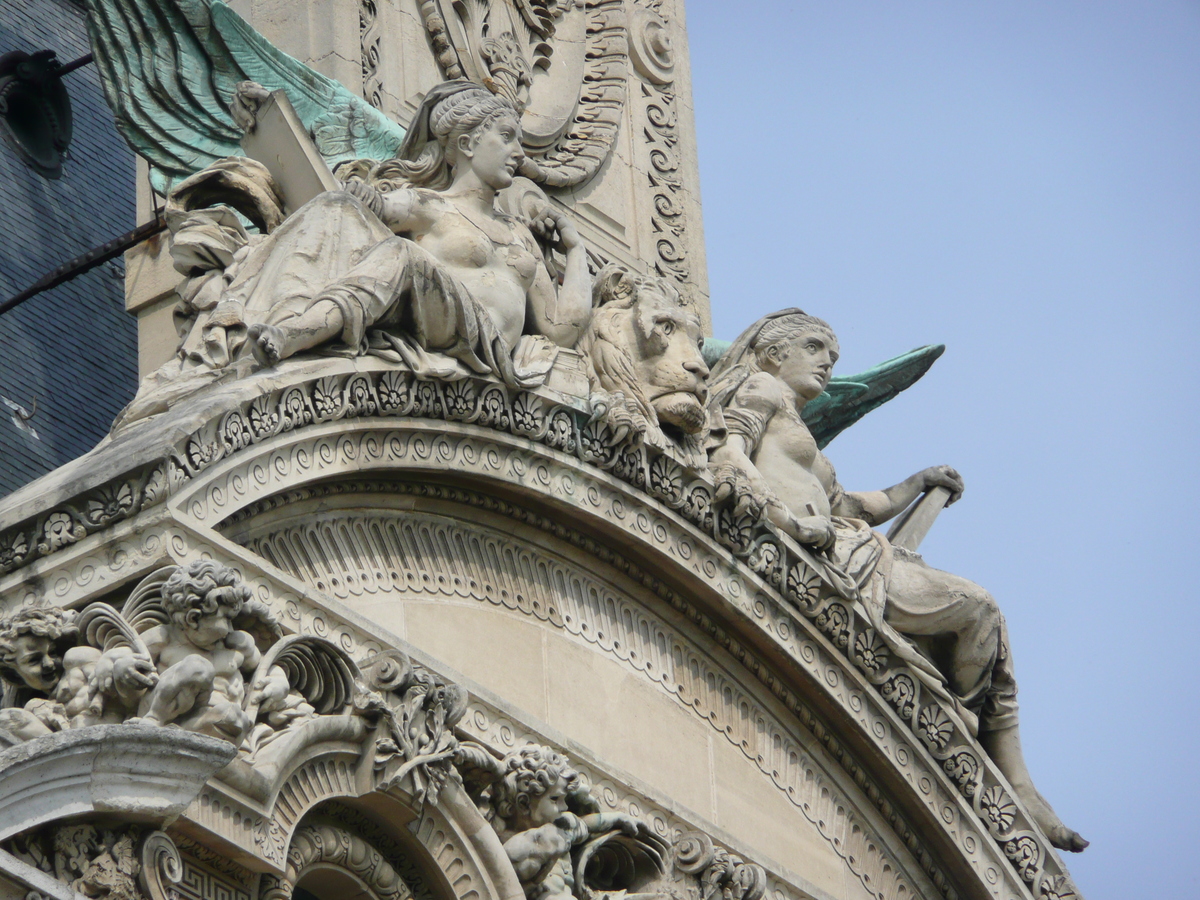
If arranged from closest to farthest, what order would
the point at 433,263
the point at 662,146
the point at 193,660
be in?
the point at 193,660
the point at 433,263
the point at 662,146

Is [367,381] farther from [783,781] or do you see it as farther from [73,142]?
[73,142]

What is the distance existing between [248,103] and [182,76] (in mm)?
711

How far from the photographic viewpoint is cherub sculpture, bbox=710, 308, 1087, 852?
13898mm

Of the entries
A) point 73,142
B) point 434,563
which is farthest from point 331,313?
point 73,142

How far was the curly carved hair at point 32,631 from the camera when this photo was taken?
384 inches

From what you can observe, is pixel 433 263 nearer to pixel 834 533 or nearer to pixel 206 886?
pixel 834 533

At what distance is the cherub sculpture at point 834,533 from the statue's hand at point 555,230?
3.54 feet

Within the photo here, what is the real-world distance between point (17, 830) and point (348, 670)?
1.91 m

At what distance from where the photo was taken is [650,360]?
13.4 metres

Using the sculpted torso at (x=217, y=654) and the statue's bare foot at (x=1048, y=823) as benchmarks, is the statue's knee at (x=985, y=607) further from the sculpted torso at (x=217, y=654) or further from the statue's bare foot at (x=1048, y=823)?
the sculpted torso at (x=217, y=654)

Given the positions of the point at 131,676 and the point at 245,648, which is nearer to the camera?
the point at 131,676

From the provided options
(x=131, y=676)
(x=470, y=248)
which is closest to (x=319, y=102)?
(x=470, y=248)

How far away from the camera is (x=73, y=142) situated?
53.3 ft

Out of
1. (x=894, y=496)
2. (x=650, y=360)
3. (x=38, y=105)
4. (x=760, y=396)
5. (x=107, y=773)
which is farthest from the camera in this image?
(x=38, y=105)
